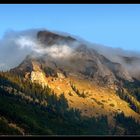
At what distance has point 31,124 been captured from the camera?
12431 cm

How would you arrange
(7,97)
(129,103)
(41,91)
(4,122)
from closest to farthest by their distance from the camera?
(4,122) → (7,97) → (41,91) → (129,103)

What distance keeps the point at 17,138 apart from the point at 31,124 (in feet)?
407

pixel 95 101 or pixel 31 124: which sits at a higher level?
pixel 95 101

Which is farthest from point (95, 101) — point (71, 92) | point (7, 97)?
point (7, 97)

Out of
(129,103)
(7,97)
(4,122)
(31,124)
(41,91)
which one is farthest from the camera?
(129,103)

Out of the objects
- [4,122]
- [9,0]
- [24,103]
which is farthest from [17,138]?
[24,103]

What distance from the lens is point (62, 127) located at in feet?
473

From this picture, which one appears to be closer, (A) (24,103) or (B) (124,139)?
(B) (124,139)

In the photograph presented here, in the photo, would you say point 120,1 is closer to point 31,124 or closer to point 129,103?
point 31,124

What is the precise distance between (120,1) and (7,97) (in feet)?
472

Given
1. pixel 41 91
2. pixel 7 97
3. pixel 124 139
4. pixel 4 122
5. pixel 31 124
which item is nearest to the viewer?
pixel 124 139

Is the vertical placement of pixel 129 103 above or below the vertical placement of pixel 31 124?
above

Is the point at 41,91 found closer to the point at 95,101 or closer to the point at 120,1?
the point at 95,101

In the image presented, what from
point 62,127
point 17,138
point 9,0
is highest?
point 9,0
